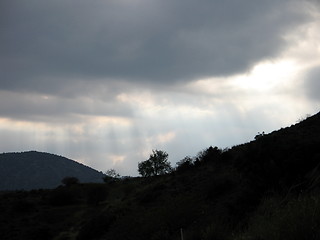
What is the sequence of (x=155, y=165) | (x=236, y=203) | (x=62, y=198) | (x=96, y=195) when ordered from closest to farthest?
(x=236, y=203) < (x=96, y=195) < (x=62, y=198) < (x=155, y=165)

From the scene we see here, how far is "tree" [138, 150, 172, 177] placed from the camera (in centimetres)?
9034

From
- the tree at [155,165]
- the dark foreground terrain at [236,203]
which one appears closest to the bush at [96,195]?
the dark foreground terrain at [236,203]

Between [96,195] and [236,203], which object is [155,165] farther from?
[236,203]

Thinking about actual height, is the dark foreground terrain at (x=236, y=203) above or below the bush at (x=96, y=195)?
below

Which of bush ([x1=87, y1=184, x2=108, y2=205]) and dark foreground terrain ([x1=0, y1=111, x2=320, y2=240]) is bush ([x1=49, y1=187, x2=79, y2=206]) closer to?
bush ([x1=87, y1=184, x2=108, y2=205])

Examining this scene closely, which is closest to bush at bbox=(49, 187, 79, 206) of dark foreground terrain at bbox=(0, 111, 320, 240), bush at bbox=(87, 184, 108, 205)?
bush at bbox=(87, 184, 108, 205)

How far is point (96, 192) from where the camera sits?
60.1m

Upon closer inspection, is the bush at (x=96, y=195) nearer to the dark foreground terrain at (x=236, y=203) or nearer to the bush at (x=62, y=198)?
the bush at (x=62, y=198)

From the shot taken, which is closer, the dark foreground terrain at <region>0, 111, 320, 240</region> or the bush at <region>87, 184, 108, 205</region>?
the dark foreground terrain at <region>0, 111, 320, 240</region>

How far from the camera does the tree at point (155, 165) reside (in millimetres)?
90338

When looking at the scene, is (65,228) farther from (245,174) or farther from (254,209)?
(254,209)

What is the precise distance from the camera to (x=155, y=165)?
91938mm

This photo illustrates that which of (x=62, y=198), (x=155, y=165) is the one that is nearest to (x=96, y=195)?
(x=62, y=198)

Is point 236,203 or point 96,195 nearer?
point 236,203
